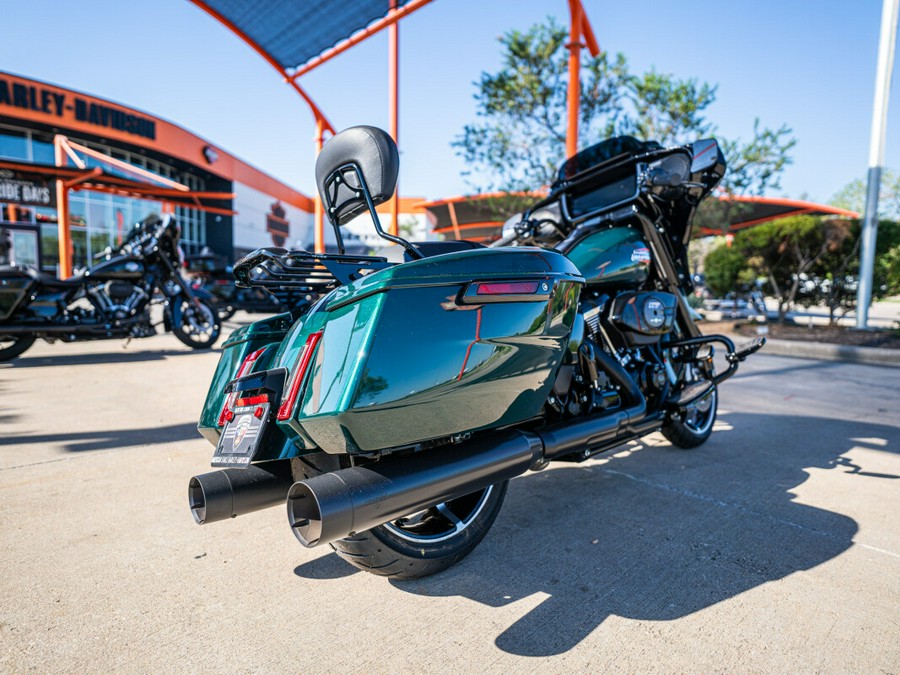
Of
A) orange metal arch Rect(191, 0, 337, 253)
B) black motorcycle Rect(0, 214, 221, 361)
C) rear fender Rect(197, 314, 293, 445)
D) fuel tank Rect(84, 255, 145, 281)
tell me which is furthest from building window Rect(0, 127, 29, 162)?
rear fender Rect(197, 314, 293, 445)

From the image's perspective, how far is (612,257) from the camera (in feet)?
9.20

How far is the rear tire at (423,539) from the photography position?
66.3 inches

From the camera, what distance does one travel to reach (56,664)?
57.4 inches

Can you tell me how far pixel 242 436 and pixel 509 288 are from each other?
2.93 ft

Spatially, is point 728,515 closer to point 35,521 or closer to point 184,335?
point 35,521

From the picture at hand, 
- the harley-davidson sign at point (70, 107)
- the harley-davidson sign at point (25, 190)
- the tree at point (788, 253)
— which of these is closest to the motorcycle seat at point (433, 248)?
the tree at point (788, 253)

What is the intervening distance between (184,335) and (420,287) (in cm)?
672

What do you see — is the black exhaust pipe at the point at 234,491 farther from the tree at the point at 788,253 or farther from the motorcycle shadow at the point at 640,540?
the tree at the point at 788,253

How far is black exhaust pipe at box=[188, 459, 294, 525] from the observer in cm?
154

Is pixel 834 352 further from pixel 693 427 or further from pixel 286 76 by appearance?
pixel 286 76

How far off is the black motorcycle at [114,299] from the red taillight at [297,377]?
19.3 ft

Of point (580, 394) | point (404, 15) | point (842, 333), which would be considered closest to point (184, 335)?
point (404, 15)

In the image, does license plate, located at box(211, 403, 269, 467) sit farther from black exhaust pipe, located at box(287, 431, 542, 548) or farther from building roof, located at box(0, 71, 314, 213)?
building roof, located at box(0, 71, 314, 213)

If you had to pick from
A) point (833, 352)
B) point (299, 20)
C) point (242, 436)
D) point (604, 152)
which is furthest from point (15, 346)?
point (833, 352)
